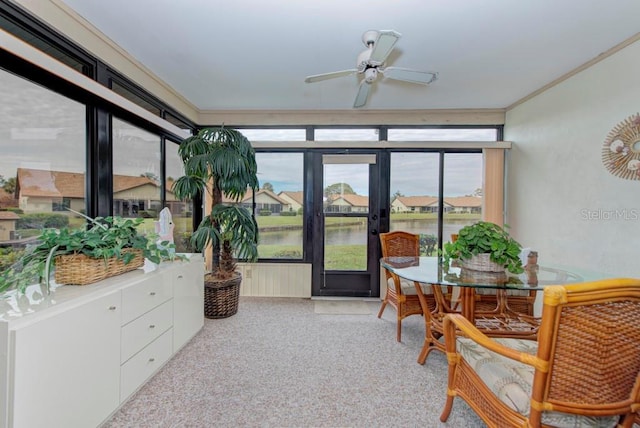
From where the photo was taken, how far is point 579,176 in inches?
104

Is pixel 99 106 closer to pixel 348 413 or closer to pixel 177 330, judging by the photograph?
pixel 177 330

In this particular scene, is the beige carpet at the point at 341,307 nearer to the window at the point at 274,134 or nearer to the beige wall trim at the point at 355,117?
the window at the point at 274,134

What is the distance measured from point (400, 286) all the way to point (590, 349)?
1665 millimetres

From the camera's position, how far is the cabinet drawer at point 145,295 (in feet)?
5.67

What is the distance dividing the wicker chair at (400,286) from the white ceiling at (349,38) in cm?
171

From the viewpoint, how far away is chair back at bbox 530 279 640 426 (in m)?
0.95

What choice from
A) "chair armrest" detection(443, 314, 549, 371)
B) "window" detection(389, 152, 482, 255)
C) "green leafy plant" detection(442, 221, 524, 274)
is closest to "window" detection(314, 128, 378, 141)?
"window" detection(389, 152, 482, 255)

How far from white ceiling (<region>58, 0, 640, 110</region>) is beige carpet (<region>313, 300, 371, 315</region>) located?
2628 mm

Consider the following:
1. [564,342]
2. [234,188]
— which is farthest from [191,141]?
[564,342]

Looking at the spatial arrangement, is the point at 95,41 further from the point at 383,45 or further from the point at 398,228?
the point at 398,228

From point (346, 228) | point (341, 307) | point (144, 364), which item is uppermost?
point (346, 228)

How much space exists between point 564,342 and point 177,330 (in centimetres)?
253

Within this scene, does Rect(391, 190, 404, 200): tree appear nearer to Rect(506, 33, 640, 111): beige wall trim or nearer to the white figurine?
Rect(506, 33, 640, 111): beige wall trim

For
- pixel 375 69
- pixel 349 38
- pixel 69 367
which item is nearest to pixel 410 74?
pixel 375 69
